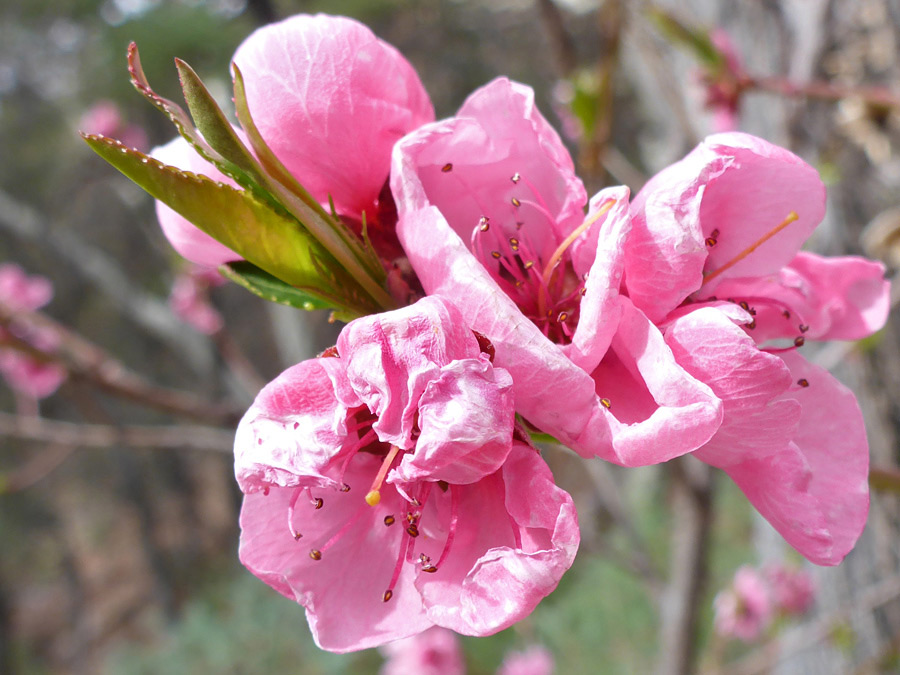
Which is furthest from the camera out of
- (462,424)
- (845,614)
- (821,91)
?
(845,614)

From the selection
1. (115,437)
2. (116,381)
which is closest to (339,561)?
(116,381)

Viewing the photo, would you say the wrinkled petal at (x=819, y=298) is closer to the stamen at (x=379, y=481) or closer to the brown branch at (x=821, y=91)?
the stamen at (x=379, y=481)

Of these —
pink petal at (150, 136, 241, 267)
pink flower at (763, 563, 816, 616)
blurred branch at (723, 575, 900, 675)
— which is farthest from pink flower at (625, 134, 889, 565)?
pink flower at (763, 563, 816, 616)

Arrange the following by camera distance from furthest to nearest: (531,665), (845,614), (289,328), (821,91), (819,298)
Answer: (531,665)
(289,328)
(845,614)
(821,91)
(819,298)

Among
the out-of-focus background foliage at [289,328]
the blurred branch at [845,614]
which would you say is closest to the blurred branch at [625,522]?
the out-of-focus background foliage at [289,328]

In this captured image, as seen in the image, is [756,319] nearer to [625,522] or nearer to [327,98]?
[327,98]

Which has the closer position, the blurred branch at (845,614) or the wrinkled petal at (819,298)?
the wrinkled petal at (819,298)

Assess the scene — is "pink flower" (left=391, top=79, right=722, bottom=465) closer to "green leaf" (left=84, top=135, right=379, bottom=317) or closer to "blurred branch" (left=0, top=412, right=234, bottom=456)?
"green leaf" (left=84, top=135, right=379, bottom=317)
